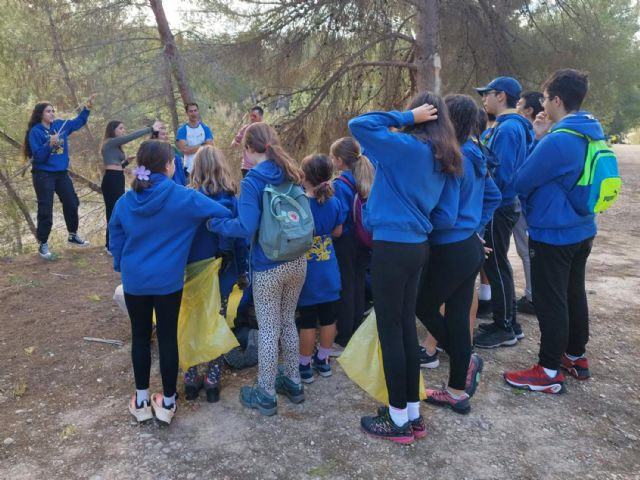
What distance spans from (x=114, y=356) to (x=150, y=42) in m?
6.85

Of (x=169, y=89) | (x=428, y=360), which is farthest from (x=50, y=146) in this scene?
(x=428, y=360)

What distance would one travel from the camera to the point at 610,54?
6266mm

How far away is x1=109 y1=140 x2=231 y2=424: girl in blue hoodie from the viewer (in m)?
2.38

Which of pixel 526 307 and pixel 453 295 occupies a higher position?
pixel 453 295

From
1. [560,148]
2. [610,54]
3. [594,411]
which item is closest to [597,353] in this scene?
[594,411]

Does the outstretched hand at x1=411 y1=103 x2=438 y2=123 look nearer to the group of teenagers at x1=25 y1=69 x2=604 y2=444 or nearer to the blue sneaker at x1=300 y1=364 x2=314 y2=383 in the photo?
the group of teenagers at x1=25 y1=69 x2=604 y2=444

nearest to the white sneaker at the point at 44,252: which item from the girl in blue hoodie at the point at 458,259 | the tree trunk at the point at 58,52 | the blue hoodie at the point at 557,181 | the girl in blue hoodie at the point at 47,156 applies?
the girl in blue hoodie at the point at 47,156

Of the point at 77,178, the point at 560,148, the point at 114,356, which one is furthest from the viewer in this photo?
the point at 77,178

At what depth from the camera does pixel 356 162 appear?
3.25m

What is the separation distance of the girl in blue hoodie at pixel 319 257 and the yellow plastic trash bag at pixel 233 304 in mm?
465

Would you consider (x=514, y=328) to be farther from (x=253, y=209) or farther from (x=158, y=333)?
(x=158, y=333)

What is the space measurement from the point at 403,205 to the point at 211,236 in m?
1.23

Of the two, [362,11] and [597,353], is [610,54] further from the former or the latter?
[597,353]

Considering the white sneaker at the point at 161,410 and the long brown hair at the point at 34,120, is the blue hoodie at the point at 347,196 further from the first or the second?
the long brown hair at the point at 34,120
